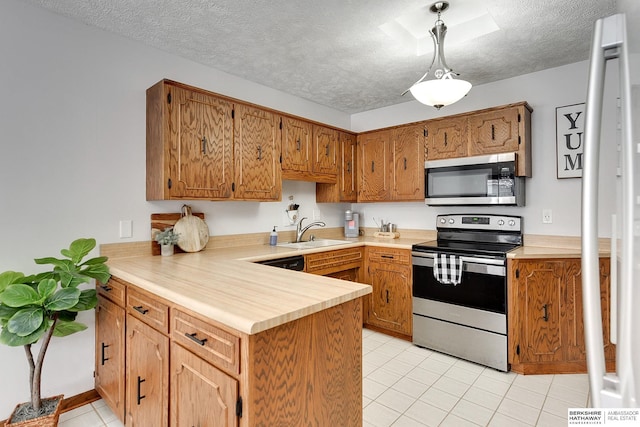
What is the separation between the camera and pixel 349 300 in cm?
134

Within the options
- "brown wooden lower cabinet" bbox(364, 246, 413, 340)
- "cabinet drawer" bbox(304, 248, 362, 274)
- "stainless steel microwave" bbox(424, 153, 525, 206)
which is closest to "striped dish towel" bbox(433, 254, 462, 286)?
"brown wooden lower cabinet" bbox(364, 246, 413, 340)

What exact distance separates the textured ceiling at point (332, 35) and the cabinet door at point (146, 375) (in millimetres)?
1857

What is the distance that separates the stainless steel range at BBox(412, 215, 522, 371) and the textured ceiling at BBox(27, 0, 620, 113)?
1426 mm

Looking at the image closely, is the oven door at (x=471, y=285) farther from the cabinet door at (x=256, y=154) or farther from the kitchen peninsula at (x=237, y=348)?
the kitchen peninsula at (x=237, y=348)

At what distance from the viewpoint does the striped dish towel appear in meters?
2.67

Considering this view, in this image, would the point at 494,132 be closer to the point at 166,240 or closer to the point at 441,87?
the point at 441,87

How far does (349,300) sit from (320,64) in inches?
84.3

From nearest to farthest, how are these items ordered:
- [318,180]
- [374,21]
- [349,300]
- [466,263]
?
[349,300] < [374,21] < [466,263] < [318,180]

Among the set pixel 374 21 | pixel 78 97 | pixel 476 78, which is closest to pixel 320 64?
pixel 374 21

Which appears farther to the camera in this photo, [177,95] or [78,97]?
[177,95]

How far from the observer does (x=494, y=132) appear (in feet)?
9.39

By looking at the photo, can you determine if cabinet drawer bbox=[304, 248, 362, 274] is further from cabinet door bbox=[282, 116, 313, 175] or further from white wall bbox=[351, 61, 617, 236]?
white wall bbox=[351, 61, 617, 236]

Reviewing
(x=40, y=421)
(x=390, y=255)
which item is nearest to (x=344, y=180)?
(x=390, y=255)

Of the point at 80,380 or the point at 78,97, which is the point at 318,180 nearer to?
the point at 78,97
